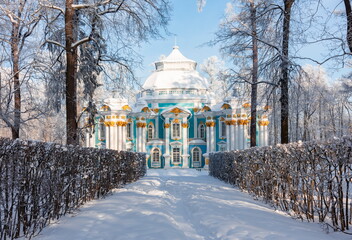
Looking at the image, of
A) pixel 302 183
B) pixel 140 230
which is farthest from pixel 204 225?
pixel 302 183

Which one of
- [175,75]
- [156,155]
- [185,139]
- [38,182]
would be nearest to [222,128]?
[185,139]

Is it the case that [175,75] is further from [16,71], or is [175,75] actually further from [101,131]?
[16,71]

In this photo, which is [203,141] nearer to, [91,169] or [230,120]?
[230,120]

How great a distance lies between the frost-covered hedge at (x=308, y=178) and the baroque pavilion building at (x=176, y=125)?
23401 mm

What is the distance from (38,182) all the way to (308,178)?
4.99 m

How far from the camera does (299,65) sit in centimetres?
1132

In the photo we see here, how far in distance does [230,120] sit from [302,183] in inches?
1058

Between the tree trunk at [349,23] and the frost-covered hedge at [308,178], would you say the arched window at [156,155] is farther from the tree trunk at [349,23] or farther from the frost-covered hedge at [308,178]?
the tree trunk at [349,23]

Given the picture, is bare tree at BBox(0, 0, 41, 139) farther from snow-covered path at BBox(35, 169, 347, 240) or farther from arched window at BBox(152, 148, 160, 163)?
arched window at BBox(152, 148, 160, 163)

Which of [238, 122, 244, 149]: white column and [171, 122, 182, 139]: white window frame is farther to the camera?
[171, 122, 182, 139]: white window frame

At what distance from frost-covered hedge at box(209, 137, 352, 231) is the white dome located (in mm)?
26825

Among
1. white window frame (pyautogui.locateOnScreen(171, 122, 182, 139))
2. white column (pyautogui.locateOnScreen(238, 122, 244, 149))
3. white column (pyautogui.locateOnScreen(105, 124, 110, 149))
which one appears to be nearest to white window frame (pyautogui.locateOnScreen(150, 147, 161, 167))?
white window frame (pyautogui.locateOnScreen(171, 122, 182, 139))

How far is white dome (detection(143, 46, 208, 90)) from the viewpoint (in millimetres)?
37312

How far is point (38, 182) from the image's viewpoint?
5363mm
